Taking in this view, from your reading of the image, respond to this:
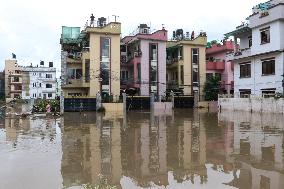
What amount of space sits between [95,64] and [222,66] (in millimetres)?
18950

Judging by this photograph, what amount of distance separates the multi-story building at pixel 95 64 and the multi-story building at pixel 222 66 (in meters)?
14.8

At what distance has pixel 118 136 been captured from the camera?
54.8 feet

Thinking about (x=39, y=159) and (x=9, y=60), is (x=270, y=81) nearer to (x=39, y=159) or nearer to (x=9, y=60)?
(x=39, y=159)

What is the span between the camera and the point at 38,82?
80.1 metres

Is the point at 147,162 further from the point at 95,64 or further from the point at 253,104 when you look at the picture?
the point at 95,64

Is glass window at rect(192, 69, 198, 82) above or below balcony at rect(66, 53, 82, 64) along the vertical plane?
below

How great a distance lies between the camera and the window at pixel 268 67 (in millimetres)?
32769

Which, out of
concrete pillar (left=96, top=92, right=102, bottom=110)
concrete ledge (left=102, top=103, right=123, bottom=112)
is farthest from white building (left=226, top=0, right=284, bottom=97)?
concrete pillar (left=96, top=92, right=102, bottom=110)

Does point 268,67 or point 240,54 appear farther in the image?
point 240,54

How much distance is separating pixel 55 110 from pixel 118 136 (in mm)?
21414

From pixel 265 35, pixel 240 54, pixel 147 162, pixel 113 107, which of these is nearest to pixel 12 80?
pixel 113 107

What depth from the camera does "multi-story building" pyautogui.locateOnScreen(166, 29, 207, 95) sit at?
49.8 metres

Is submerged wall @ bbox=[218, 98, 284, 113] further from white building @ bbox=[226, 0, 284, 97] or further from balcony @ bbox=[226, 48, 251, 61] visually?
balcony @ bbox=[226, 48, 251, 61]

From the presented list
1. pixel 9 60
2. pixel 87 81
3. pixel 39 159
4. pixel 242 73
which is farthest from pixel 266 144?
pixel 9 60
